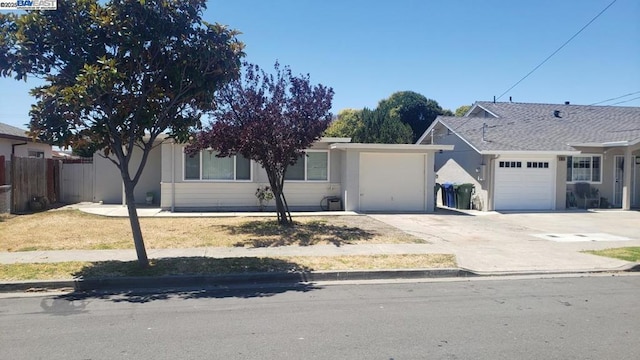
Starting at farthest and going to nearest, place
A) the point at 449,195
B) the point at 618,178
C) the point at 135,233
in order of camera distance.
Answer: the point at 618,178 < the point at 449,195 < the point at 135,233

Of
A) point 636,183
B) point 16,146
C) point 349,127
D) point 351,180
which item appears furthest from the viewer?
point 349,127

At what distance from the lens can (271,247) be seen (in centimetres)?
1088

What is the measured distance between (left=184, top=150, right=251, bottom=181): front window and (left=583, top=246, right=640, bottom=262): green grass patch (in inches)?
475

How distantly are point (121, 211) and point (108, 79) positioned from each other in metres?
11.1

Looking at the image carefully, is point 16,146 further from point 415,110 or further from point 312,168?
point 415,110

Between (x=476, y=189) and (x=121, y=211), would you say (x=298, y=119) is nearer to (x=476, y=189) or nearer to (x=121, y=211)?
(x=121, y=211)

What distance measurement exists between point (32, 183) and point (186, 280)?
13228mm

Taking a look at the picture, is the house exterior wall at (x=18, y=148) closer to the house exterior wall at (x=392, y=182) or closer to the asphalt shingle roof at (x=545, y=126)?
the house exterior wall at (x=392, y=182)

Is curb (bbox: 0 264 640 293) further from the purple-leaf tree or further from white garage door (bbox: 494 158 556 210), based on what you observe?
white garage door (bbox: 494 158 556 210)

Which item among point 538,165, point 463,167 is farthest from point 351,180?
point 538,165

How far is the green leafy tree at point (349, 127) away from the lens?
125 feet

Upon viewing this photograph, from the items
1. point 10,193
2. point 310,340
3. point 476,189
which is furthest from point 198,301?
point 476,189

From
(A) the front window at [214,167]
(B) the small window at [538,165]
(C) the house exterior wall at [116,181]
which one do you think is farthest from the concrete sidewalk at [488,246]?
(B) the small window at [538,165]

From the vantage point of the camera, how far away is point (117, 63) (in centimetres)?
785
